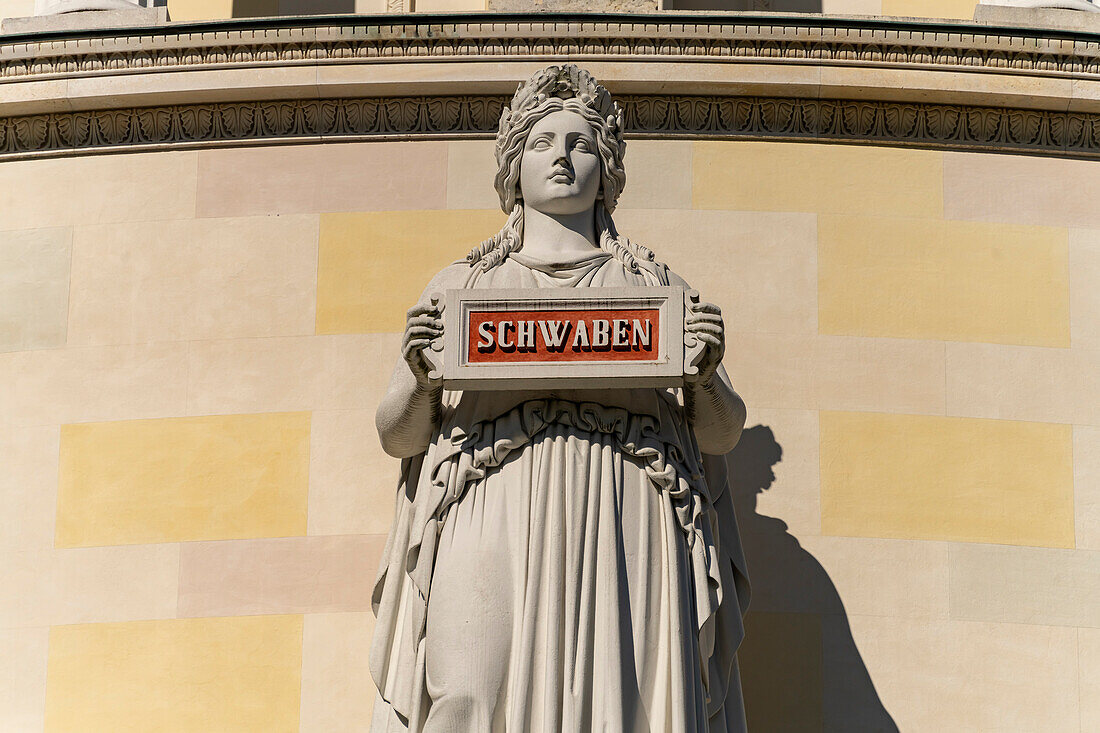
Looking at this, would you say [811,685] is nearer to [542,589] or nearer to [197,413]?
[542,589]

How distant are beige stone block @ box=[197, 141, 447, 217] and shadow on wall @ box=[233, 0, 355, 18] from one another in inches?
43.2

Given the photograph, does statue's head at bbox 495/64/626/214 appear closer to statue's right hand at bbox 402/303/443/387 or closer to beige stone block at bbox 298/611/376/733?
statue's right hand at bbox 402/303/443/387

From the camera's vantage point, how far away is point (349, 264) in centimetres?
930

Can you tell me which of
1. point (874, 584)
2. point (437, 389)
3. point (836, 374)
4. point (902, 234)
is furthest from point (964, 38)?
point (437, 389)

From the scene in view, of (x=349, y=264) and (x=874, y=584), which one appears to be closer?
(x=874, y=584)

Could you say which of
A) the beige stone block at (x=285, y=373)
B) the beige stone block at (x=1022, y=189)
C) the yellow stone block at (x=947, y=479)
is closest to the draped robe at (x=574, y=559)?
the yellow stone block at (x=947, y=479)

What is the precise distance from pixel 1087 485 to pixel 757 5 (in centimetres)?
267

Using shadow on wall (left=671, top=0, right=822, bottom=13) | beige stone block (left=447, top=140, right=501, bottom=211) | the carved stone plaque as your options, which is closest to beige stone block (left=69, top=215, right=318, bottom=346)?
beige stone block (left=447, top=140, right=501, bottom=211)

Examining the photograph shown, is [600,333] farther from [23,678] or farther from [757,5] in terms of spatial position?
[757,5]

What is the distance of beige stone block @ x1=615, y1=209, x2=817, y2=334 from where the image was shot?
9.16 meters

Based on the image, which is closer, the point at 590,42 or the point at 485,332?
the point at 485,332

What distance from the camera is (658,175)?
30.9ft

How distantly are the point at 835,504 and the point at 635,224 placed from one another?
135 centimetres

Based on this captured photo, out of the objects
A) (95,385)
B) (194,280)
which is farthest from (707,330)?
(95,385)
